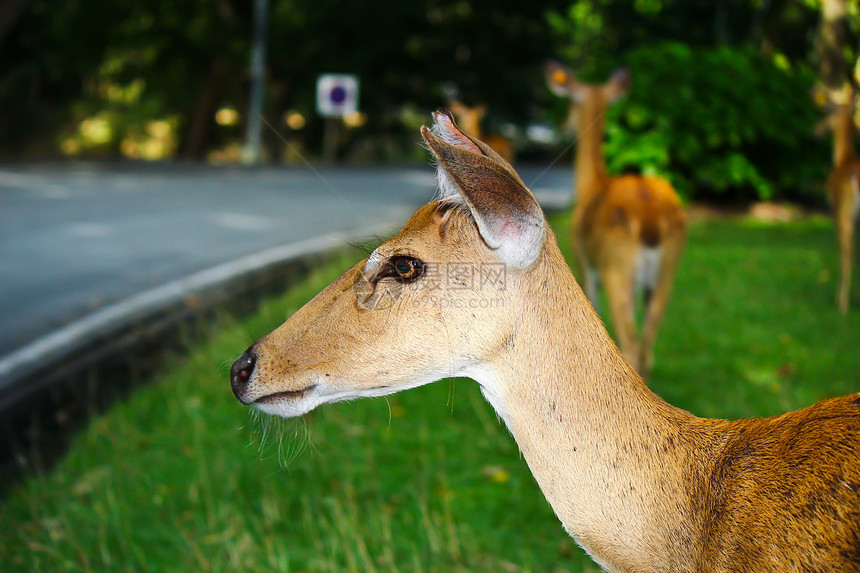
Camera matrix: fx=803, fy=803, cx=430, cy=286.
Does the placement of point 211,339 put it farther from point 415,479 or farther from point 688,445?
point 688,445

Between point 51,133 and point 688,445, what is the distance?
80.5 feet

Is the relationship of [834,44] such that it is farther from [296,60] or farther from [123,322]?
[296,60]

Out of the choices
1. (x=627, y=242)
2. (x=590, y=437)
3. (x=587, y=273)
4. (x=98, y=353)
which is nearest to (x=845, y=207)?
(x=587, y=273)

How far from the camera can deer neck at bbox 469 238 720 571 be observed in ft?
6.34

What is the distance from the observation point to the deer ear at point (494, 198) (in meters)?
1.73

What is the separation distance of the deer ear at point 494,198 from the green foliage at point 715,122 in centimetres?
962

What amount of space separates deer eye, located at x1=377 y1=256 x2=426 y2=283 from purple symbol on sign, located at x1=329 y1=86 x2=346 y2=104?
20076mm

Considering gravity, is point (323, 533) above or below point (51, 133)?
above

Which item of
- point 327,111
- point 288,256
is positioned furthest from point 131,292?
point 327,111

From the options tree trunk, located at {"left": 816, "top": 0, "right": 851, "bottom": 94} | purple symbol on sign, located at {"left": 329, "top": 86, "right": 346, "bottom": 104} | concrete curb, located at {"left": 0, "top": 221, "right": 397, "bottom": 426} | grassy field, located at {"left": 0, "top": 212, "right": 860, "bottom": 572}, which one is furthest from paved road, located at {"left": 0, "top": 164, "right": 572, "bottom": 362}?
tree trunk, located at {"left": 816, "top": 0, "right": 851, "bottom": 94}

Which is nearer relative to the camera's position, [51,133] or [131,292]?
[131,292]

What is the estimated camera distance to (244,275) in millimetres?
8125

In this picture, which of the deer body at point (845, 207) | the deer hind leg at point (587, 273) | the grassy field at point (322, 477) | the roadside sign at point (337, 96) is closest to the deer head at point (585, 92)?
the deer hind leg at point (587, 273)

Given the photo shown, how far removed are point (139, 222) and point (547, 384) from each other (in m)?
10.1
